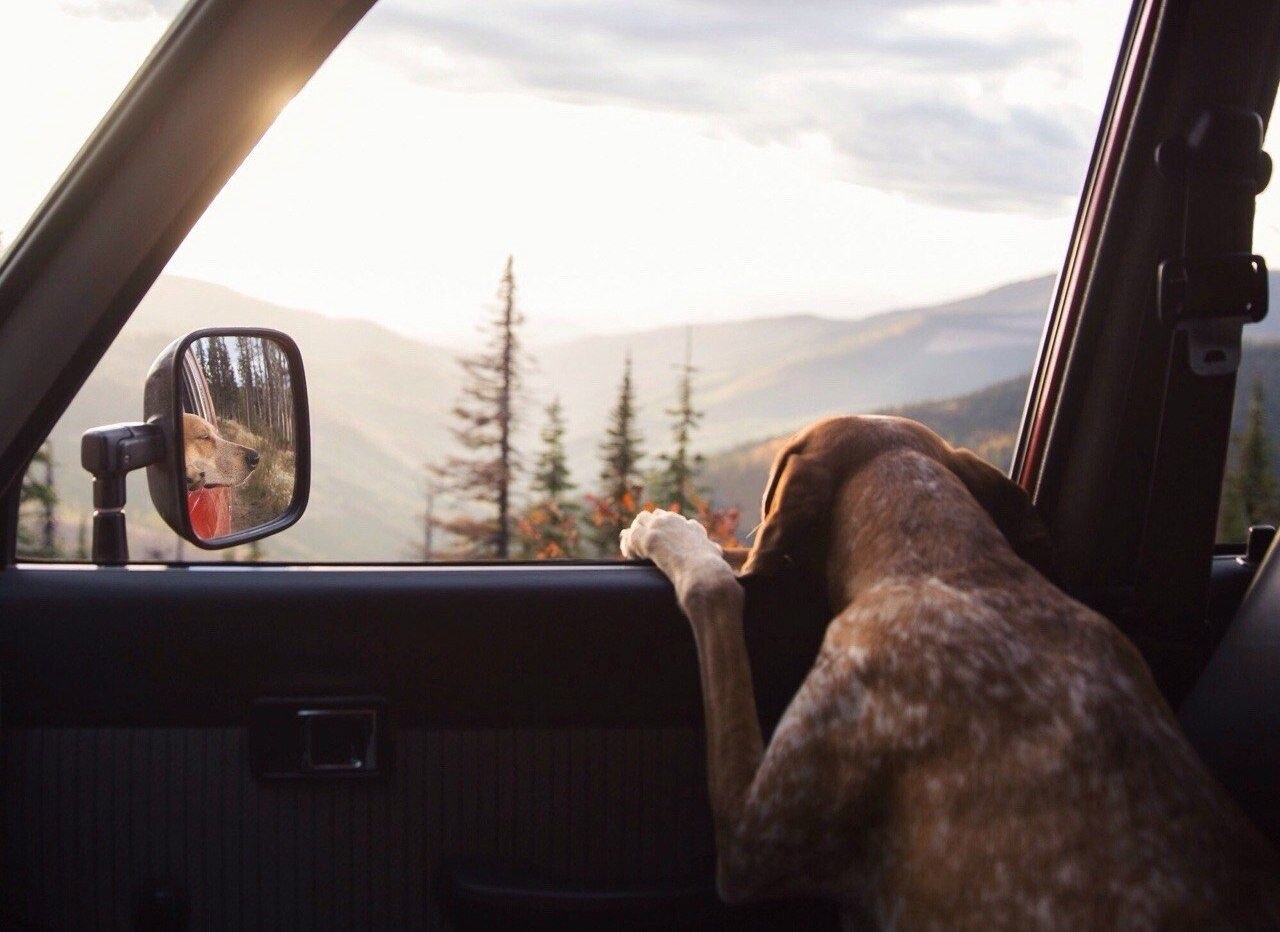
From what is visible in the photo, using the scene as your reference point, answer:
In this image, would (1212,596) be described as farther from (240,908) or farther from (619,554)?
(240,908)

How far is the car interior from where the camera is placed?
2.38 meters

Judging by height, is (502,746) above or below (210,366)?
below

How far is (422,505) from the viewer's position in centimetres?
392

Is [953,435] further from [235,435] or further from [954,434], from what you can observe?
[235,435]

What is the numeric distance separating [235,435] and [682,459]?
1537 mm

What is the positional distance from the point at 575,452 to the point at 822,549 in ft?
4.36

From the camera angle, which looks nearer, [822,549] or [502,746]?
[502,746]

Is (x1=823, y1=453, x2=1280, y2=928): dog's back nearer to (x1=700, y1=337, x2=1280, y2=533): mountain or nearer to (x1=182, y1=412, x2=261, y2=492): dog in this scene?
(x1=700, y1=337, x2=1280, y2=533): mountain

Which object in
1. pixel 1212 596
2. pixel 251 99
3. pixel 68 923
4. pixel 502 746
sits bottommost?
pixel 68 923

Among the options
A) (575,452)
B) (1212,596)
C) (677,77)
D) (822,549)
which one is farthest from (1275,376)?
(575,452)

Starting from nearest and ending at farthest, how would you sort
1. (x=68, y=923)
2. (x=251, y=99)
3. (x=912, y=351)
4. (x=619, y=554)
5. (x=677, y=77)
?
(x=251, y=99)
(x=68, y=923)
(x=619, y=554)
(x=677, y=77)
(x=912, y=351)

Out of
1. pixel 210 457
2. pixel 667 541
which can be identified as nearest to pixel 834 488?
pixel 667 541

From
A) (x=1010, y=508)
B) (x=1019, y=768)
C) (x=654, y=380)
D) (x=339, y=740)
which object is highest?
(x=654, y=380)

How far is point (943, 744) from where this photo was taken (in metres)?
2.42
